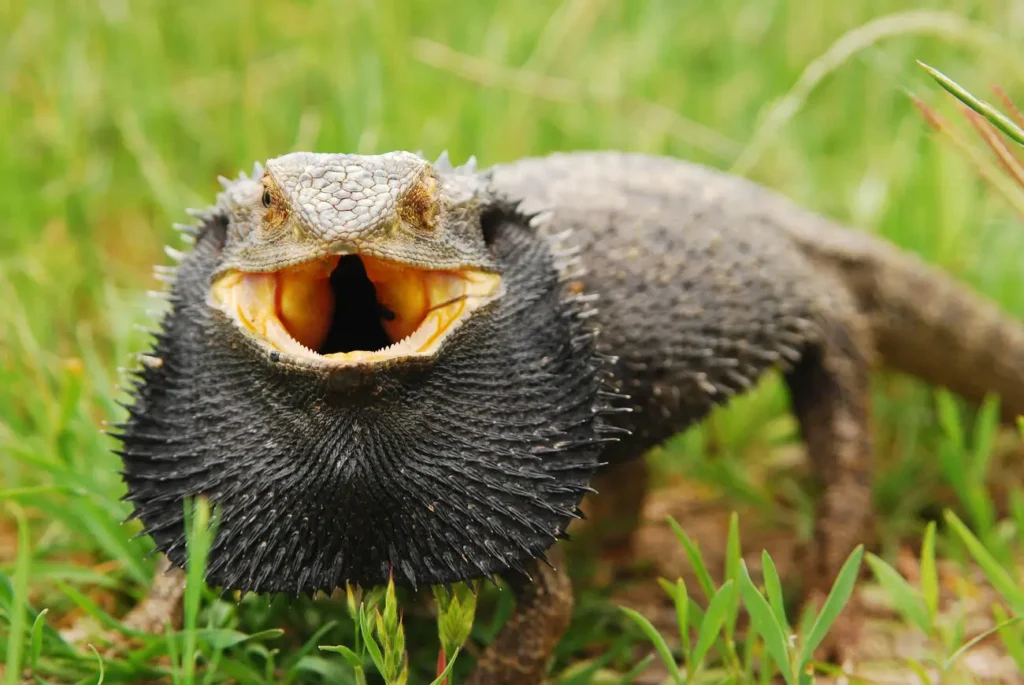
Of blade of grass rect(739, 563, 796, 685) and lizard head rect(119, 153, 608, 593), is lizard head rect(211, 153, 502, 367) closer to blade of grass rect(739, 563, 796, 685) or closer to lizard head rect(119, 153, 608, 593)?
lizard head rect(119, 153, 608, 593)

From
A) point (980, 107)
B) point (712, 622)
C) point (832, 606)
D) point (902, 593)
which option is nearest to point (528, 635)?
point (712, 622)

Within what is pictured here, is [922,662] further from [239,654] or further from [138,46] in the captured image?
[138,46]

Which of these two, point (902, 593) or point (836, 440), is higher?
point (902, 593)

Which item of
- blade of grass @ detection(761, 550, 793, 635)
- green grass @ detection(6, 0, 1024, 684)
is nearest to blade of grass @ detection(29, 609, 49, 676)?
green grass @ detection(6, 0, 1024, 684)

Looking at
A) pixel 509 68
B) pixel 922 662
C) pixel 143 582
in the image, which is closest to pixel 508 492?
pixel 143 582

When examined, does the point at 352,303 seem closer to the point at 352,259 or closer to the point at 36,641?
the point at 352,259

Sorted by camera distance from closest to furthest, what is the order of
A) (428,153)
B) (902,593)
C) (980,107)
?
(980,107) → (902,593) → (428,153)
